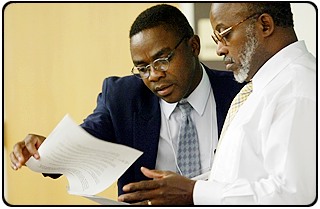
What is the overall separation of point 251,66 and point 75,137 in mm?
352

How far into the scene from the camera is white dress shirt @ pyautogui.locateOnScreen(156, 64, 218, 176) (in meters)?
1.45

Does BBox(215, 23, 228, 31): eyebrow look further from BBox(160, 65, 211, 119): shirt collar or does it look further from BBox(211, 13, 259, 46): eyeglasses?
BBox(160, 65, 211, 119): shirt collar

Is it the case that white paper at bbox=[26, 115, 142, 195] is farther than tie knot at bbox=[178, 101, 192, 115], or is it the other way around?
tie knot at bbox=[178, 101, 192, 115]

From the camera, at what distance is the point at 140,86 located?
1526mm

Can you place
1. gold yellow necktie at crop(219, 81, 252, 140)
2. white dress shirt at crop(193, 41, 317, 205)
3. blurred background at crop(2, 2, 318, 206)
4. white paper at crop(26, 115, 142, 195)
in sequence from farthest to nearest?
blurred background at crop(2, 2, 318, 206) < gold yellow necktie at crop(219, 81, 252, 140) < white paper at crop(26, 115, 142, 195) < white dress shirt at crop(193, 41, 317, 205)

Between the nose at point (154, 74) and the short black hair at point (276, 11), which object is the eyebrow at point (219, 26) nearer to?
the short black hair at point (276, 11)

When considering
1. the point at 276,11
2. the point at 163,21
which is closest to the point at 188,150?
the point at 163,21

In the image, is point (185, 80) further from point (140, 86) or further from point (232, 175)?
point (232, 175)

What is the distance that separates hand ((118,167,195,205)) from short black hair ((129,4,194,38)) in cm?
49

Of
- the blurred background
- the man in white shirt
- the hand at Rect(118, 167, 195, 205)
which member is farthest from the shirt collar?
the blurred background

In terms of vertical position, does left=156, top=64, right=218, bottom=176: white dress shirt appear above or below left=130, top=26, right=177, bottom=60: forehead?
below

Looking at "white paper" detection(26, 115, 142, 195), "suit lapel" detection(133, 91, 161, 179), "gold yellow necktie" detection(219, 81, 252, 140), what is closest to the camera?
"white paper" detection(26, 115, 142, 195)

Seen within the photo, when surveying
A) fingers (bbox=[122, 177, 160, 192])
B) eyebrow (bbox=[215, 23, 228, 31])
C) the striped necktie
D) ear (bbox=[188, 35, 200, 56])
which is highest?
eyebrow (bbox=[215, 23, 228, 31])

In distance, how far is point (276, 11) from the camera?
118 centimetres
